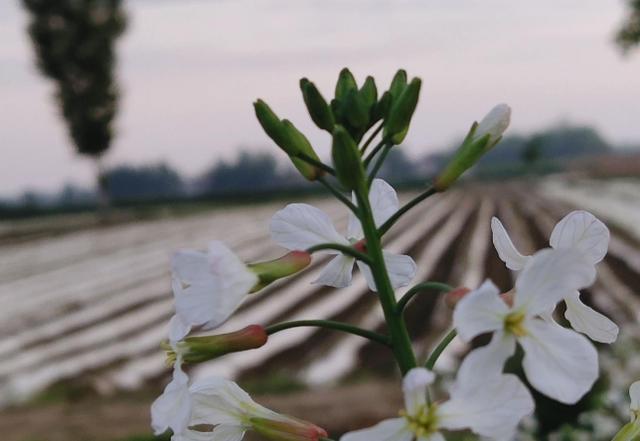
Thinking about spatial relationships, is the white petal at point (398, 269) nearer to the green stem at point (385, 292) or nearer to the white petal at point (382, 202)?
the white petal at point (382, 202)

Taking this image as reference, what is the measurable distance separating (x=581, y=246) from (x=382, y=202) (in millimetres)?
339

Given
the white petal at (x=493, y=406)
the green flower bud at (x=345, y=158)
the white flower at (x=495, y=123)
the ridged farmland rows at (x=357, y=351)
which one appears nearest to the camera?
the white petal at (x=493, y=406)

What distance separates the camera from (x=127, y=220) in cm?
4066

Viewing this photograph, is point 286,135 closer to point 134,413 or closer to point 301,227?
point 301,227

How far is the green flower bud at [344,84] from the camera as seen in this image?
1395 millimetres

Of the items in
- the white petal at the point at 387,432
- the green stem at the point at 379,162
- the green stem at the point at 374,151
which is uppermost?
the green stem at the point at 374,151

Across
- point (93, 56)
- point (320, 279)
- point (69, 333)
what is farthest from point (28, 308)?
point (93, 56)

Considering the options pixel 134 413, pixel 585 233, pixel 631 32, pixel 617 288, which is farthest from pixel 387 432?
pixel 631 32

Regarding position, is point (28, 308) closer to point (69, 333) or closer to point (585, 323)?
point (69, 333)

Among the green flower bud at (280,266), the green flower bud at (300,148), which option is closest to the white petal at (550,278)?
the green flower bud at (280,266)

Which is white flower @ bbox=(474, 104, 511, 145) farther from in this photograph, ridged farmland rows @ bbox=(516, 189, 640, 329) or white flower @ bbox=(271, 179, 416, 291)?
ridged farmland rows @ bbox=(516, 189, 640, 329)

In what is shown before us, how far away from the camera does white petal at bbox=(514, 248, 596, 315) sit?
3.30 ft

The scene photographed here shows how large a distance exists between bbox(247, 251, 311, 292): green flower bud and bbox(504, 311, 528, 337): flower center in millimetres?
318

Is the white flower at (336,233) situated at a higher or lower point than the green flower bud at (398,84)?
lower
